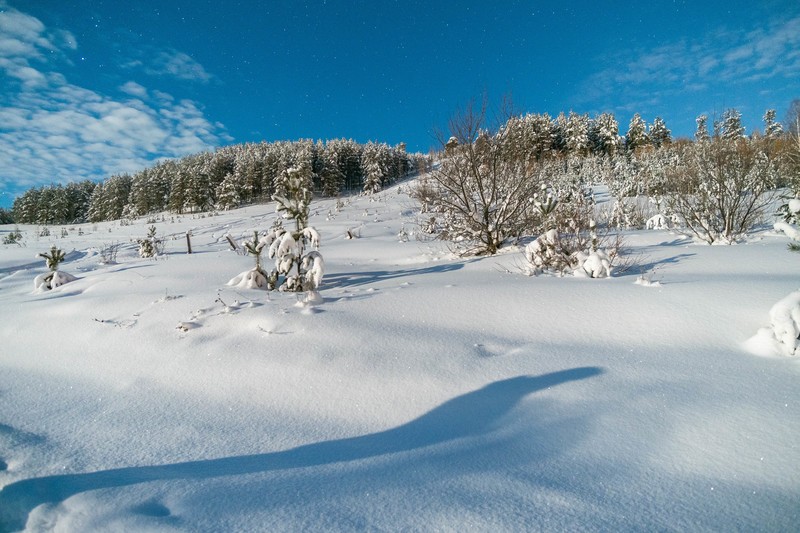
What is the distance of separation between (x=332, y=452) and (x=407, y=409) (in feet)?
2.01

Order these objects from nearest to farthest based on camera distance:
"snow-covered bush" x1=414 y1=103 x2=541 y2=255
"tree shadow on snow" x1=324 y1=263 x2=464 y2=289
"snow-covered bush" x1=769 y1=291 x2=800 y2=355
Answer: "snow-covered bush" x1=769 y1=291 x2=800 y2=355 → "tree shadow on snow" x1=324 y1=263 x2=464 y2=289 → "snow-covered bush" x1=414 y1=103 x2=541 y2=255

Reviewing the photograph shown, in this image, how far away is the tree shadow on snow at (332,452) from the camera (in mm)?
1697

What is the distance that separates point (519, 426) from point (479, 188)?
7618 millimetres

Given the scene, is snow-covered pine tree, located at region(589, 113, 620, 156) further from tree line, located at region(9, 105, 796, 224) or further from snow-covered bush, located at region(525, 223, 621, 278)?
snow-covered bush, located at region(525, 223, 621, 278)

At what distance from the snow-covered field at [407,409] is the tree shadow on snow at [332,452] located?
13 mm

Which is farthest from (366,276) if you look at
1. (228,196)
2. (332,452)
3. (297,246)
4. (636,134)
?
(636,134)

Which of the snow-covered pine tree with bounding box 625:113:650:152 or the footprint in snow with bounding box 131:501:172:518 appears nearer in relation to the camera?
the footprint in snow with bounding box 131:501:172:518

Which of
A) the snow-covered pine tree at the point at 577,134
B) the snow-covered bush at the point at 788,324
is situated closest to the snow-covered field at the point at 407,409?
the snow-covered bush at the point at 788,324

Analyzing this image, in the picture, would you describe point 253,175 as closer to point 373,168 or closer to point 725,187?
point 373,168

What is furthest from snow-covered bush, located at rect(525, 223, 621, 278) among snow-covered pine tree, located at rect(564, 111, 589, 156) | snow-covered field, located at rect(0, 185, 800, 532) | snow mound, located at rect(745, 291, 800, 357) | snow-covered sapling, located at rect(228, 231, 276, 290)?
snow-covered pine tree, located at rect(564, 111, 589, 156)

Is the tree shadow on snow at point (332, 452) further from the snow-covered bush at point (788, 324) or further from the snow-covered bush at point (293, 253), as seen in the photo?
the snow-covered bush at point (293, 253)

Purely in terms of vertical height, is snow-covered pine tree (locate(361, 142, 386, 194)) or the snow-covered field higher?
snow-covered pine tree (locate(361, 142, 386, 194))

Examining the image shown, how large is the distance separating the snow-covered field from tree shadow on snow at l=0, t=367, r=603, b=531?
13 millimetres

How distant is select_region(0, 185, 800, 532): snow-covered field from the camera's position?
1.55 metres
